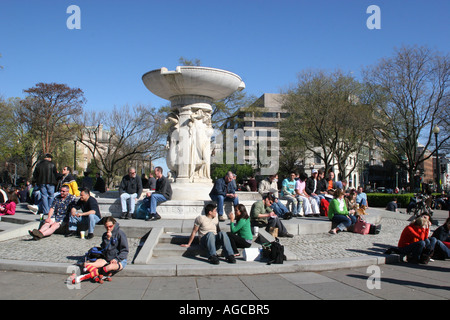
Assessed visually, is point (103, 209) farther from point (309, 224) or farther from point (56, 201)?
point (309, 224)

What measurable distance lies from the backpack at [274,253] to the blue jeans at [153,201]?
368 cm

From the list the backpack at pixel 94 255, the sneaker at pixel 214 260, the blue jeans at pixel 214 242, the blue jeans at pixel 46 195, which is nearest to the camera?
the backpack at pixel 94 255

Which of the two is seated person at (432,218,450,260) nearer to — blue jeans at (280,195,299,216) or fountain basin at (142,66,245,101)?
blue jeans at (280,195,299,216)

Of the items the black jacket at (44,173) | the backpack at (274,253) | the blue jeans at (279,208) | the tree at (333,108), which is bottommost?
the backpack at (274,253)

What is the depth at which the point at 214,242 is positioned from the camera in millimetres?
6988

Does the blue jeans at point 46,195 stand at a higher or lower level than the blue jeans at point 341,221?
higher

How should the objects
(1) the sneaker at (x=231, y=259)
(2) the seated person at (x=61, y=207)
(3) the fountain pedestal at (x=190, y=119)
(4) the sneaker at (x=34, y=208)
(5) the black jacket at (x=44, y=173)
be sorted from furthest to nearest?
(4) the sneaker at (x=34, y=208)
(3) the fountain pedestal at (x=190, y=119)
(5) the black jacket at (x=44, y=173)
(2) the seated person at (x=61, y=207)
(1) the sneaker at (x=231, y=259)

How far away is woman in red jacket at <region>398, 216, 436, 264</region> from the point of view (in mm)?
7340

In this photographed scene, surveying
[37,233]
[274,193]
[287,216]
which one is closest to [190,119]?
[274,193]

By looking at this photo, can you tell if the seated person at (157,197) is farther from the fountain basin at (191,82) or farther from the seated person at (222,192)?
the fountain basin at (191,82)

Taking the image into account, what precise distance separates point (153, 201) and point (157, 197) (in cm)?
18

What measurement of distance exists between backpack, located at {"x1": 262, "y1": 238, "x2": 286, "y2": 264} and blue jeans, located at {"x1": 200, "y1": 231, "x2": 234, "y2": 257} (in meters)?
0.65

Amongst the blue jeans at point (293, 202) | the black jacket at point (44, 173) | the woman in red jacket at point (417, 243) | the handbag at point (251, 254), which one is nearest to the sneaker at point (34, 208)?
the black jacket at point (44, 173)

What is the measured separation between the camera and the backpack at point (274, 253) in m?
6.70
